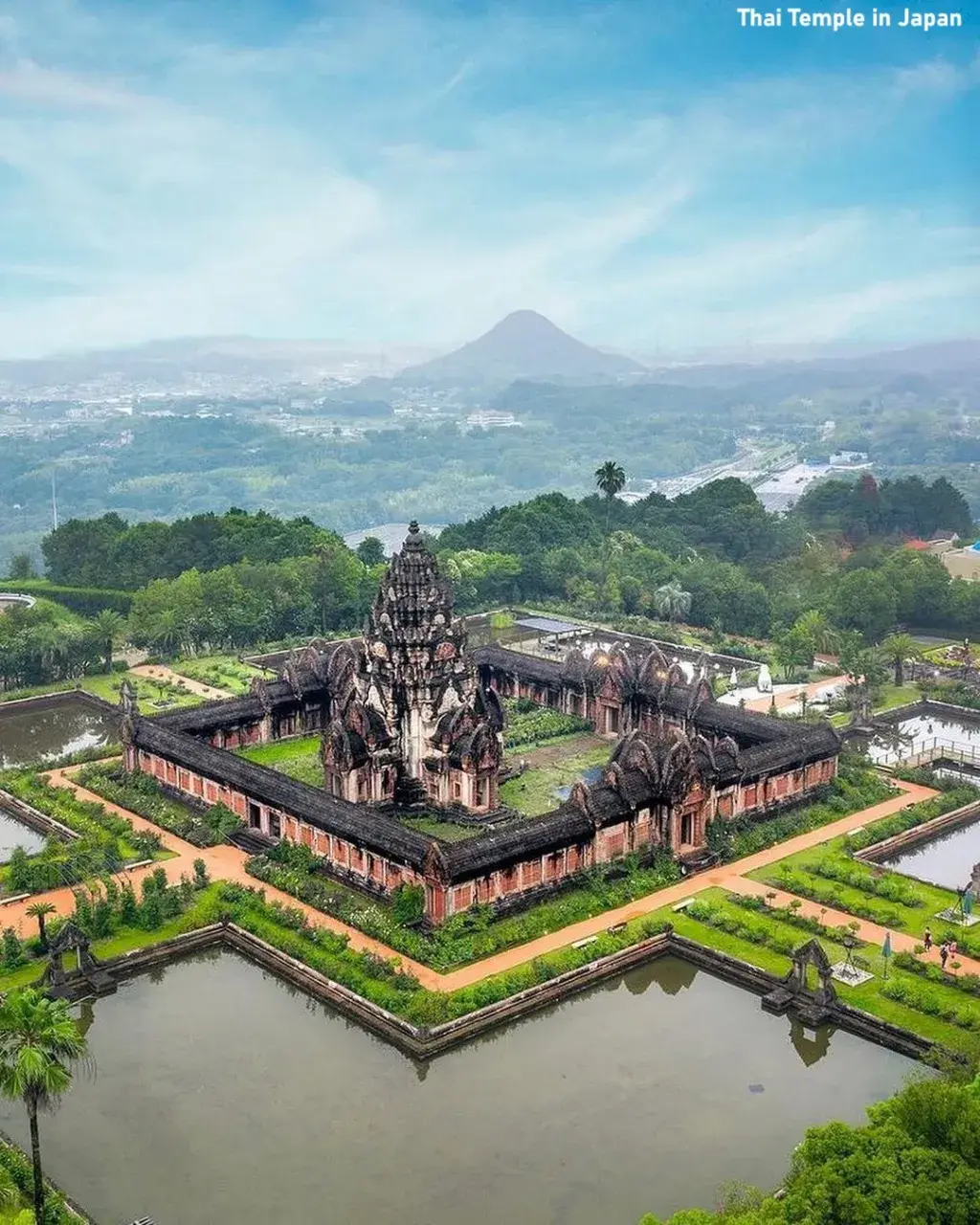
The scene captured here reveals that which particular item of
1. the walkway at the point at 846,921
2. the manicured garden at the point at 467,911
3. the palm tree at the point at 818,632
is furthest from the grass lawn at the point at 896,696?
the manicured garden at the point at 467,911

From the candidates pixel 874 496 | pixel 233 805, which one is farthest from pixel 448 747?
pixel 874 496

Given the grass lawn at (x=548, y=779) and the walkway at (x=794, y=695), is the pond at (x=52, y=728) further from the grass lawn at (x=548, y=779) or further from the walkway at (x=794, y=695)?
the walkway at (x=794, y=695)

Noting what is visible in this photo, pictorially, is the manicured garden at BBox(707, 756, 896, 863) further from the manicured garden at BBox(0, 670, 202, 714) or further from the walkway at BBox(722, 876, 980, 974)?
the manicured garden at BBox(0, 670, 202, 714)

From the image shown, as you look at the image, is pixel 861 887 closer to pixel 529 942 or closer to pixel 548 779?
pixel 529 942

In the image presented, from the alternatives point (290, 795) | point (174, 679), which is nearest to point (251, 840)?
point (290, 795)

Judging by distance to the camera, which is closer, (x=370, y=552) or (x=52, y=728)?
(x=52, y=728)

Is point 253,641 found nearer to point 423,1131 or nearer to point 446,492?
point 423,1131

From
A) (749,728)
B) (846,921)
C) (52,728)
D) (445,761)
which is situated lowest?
(52,728)
